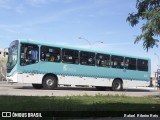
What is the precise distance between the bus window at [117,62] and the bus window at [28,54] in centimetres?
757

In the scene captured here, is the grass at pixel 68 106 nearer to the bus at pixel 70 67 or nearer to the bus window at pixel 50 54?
the bus at pixel 70 67

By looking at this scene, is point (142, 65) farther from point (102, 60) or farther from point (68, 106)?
point (68, 106)

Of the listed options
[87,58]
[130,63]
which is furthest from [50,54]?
[130,63]

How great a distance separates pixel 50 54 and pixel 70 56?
1.81 meters

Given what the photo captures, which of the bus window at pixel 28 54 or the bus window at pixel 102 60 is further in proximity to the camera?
the bus window at pixel 102 60

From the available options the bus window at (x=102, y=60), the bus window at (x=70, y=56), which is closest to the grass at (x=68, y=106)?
the bus window at (x=70, y=56)

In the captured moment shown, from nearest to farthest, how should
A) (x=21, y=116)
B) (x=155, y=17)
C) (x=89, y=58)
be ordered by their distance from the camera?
(x=21, y=116), (x=155, y=17), (x=89, y=58)

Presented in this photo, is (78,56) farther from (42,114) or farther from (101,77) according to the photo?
(42,114)

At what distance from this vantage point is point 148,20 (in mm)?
17234

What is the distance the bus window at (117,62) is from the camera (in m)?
31.6

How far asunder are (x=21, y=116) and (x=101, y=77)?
72.9 feet

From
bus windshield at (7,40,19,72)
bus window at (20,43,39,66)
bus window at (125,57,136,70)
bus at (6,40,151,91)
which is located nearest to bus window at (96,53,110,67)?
bus at (6,40,151,91)

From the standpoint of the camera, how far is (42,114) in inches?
349

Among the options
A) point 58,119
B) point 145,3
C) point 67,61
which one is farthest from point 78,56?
point 58,119
